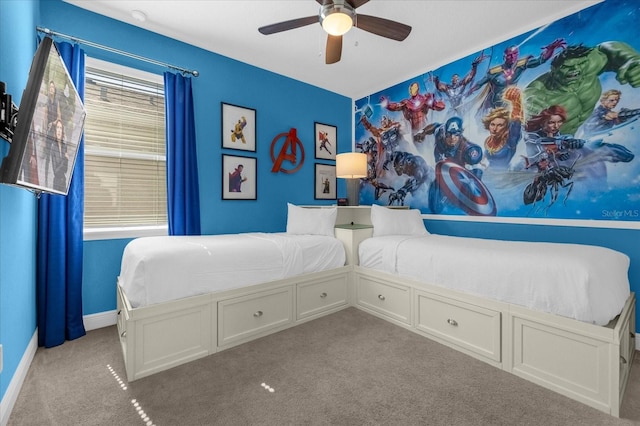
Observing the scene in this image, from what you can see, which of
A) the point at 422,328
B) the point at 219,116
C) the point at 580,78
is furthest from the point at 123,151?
the point at 580,78

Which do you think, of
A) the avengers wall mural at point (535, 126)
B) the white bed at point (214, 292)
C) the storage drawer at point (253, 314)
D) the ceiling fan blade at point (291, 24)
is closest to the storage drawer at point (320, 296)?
the white bed at point (214, 292)

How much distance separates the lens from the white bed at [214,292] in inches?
69.8

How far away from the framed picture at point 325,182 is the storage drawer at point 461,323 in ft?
6.74

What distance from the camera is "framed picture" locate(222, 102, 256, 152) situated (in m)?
3.11

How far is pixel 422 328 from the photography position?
233 centimetres

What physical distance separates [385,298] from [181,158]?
229 centimetres

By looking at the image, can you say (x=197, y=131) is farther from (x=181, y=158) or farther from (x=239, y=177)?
(x=239, y=177)

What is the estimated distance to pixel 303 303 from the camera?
2572mm

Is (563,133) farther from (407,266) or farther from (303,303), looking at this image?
(303,303)

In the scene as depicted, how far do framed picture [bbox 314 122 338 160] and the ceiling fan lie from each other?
1624 millimetres

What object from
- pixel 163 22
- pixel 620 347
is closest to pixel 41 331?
pixel 163 22

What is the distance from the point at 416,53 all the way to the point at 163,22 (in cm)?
246

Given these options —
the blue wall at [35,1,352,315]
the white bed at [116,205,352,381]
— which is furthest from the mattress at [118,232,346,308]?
the blue wall at [35,1,352,315]

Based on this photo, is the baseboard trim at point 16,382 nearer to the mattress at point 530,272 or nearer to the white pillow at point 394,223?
the mattress at point 530,272
